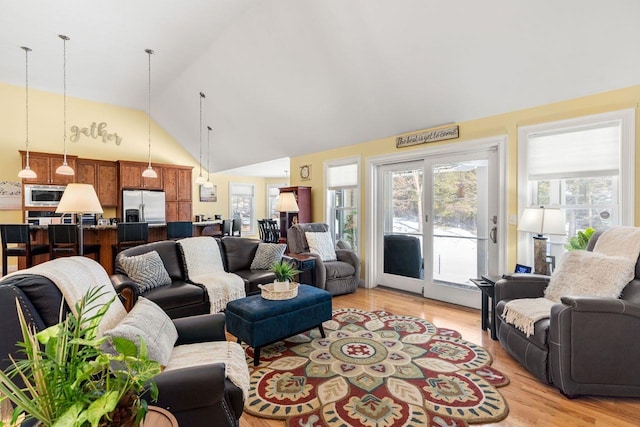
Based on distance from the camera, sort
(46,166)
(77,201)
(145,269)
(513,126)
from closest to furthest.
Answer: (77,201) → (145,269) → (513,126) → (46,166)

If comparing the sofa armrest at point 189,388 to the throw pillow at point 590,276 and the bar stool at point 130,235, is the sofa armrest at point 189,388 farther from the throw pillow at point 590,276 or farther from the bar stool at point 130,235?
the bar stool at point 130,235

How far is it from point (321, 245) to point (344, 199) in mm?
1136

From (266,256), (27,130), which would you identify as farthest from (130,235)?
(27,130)

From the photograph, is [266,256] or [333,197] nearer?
[266,256]

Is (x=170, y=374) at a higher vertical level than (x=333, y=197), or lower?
lower

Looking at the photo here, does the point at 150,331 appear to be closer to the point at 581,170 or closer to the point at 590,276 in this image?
the point at 590,276

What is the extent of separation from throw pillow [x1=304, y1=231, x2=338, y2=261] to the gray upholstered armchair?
0.21ft

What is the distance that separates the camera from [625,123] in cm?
269

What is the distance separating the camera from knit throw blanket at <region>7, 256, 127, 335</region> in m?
1.45

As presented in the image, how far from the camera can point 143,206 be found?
7234mm

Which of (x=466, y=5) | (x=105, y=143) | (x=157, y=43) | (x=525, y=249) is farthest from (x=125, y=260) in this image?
(x=105, y=143)

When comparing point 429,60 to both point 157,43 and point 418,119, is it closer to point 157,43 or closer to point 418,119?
point 418,119

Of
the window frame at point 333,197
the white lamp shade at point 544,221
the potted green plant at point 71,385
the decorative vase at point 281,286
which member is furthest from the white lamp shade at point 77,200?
the white lamp shade at point 544,221

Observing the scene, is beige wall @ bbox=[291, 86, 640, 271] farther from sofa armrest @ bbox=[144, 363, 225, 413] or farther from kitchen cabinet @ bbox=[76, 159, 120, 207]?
kitchen cabinet @ bbox=[76, 159, 120, 207]
